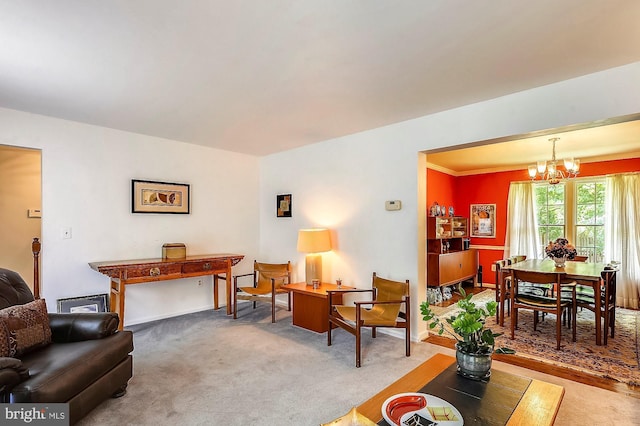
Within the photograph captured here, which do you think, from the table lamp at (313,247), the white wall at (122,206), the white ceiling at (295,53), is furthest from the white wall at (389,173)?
the white wall at (122,206)

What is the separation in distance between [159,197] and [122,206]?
1.46 feet

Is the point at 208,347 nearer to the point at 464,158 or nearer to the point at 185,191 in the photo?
the point at 185,191

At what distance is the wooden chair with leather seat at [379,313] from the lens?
9.71 feet

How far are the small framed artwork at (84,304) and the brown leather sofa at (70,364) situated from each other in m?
1.33

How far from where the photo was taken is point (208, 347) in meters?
3.22

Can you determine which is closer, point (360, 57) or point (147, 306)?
point (360, 57)

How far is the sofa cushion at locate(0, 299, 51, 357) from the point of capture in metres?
1.89

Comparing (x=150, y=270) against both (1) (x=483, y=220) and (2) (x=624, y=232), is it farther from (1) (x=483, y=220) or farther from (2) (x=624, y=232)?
(2) (x=624, y=232)

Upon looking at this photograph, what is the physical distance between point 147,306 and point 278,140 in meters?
2.75

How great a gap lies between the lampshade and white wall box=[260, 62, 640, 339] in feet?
0.78

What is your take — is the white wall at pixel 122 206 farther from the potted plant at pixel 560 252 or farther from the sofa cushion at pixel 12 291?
the potted plant at pixel 560 252

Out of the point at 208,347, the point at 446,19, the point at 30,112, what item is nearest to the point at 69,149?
the point at 30,112

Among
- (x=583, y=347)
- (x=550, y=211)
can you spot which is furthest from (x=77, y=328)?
(x=550, y=211)

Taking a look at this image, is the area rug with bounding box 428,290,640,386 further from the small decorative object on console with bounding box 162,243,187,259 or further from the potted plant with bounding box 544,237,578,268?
the small decorative object on console with bounding box 162,243,187,259
